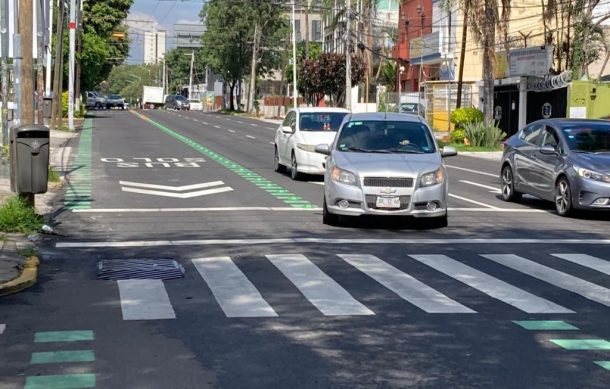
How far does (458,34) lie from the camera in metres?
55.6

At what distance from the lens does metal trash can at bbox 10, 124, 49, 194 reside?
13.1 metres

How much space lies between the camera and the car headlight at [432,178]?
13766mm

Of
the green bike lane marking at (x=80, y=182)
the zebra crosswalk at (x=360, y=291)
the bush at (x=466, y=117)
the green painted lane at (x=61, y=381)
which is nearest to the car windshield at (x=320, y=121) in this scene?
the green bike lane marking at (x=80, y=182)

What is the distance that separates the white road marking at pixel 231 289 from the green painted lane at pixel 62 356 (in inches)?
63.7

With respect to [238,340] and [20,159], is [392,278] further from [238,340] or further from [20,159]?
[20,159]

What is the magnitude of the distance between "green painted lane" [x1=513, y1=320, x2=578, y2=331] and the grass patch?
24.0 ft

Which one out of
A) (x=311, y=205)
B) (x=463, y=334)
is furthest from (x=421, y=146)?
(x=463, y=334)

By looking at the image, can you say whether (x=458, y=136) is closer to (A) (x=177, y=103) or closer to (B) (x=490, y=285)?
(B) (x=490, y=285)

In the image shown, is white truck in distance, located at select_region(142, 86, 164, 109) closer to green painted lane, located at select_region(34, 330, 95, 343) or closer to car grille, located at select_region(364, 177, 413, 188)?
car grille, located at select_region(364, 177, 413, 188)

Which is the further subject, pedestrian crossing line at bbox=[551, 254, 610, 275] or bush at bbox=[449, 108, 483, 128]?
bush at bbox=[449, 108, 483, 128]

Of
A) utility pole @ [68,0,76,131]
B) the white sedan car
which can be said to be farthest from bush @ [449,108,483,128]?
the white sedan car

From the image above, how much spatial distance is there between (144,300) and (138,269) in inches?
65.7

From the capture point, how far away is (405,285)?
31.4 ft

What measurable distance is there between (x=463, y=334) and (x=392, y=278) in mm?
2450
